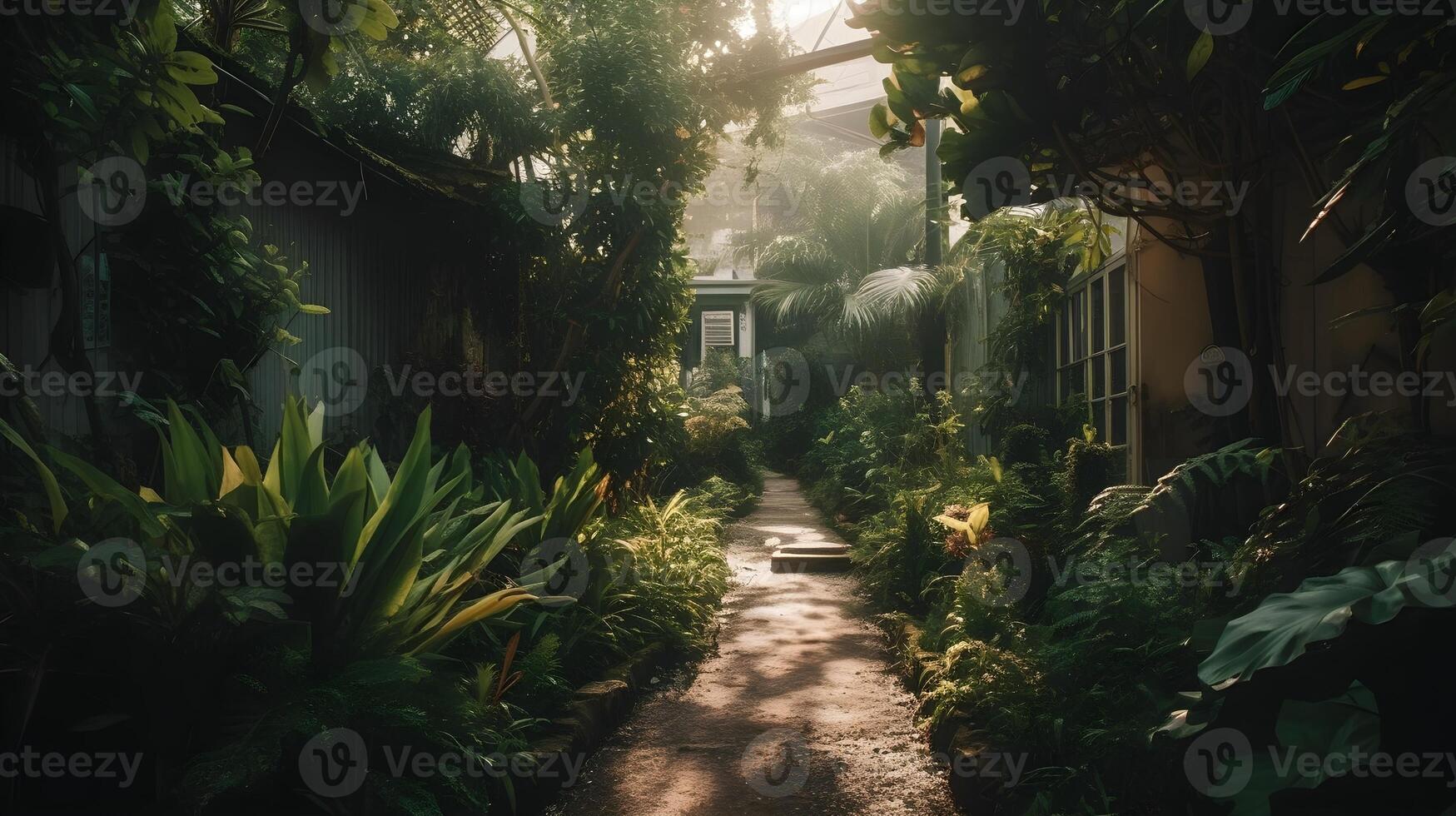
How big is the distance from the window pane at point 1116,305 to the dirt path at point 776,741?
8.25ft

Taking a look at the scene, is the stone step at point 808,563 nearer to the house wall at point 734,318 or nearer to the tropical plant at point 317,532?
the tropical plant at point 317,532

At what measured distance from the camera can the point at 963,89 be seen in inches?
162

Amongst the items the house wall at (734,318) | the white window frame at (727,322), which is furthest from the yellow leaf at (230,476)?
the white window frame at (727,322)

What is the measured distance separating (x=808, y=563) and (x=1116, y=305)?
4791 millimetres

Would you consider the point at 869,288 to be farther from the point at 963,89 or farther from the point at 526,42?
the point at 963,89

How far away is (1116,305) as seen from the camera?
6.28 m

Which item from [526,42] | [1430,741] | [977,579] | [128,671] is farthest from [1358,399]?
[526,42]

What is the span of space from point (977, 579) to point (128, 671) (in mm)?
4041

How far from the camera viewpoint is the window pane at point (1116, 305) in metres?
6.12

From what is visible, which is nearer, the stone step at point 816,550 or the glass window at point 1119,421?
the glass window at point 1119,421

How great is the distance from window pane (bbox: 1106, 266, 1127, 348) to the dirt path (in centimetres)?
251

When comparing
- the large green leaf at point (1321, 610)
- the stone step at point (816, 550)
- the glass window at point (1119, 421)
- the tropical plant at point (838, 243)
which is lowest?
the stone step at point (816, 550)

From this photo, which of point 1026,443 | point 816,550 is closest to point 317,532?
point 1026,443

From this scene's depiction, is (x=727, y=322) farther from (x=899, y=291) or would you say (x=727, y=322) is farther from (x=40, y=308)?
(x=40, y=308)
